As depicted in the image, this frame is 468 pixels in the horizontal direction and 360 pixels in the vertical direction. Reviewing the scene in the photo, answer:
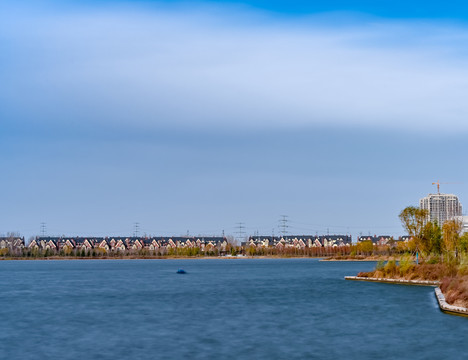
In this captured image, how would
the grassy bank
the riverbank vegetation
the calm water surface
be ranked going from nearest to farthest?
the calm water surface, the grassy bank, the riverbank vegetation

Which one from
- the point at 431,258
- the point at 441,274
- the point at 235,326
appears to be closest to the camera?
the point at 235,326

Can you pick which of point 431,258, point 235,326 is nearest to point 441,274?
point 431,258

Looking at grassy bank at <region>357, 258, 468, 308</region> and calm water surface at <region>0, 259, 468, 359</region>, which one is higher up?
grassy bank at <region>357, 258, 468, 308</region>

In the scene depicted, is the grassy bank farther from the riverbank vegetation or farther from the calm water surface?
the calm water surface

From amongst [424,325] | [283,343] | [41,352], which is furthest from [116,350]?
[424,325]

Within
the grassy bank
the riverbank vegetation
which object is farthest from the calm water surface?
the riverbank vegetation

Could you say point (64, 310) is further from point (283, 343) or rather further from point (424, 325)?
point (424, 325)

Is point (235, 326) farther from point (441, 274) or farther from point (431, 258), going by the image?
point (431, 258)

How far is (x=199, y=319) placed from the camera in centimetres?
3925

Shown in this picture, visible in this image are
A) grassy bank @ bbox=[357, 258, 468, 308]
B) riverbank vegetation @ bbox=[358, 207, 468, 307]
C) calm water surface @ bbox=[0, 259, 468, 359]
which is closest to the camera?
calm water surface @ bbox=[0, 259, 468, 359]

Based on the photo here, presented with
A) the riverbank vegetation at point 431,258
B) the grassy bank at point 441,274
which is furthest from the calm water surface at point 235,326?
A: the riverbank vegetation at point 431,258

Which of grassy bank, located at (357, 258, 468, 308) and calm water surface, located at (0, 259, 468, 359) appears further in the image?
grassy bank, located at (357, 258, 468, 308)

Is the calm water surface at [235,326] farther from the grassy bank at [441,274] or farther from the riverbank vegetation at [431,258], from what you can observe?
the riverbank vegetation at [431,258]

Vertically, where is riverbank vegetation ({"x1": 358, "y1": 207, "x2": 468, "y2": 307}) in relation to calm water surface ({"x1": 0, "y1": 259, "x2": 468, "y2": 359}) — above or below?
above
